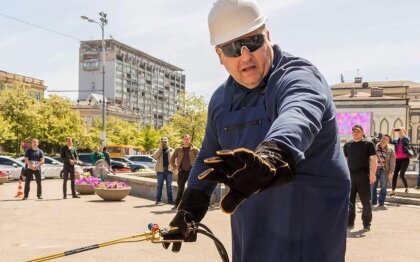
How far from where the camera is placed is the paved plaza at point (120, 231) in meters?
7.02

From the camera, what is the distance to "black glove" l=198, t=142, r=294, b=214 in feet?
4.34

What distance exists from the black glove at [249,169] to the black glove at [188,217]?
1027 millimetres

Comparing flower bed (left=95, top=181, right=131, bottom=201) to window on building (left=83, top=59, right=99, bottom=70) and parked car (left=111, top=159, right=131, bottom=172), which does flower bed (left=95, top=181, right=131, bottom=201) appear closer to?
parked car (left=111, top=159, right=131, bottom=172)

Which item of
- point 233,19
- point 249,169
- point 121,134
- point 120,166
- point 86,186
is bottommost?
point 120,166

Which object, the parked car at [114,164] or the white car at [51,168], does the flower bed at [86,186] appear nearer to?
the white car at [51,168]

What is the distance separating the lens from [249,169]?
133 cm

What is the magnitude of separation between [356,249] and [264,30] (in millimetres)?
6208

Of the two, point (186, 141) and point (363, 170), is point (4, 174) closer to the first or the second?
point (186, 141)

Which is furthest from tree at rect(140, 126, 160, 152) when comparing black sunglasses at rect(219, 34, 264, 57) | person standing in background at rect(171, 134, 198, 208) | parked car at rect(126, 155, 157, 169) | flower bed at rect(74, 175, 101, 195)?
black sunglasses at rect(219, 34, 264, 57)

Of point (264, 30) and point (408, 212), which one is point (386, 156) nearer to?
point (408, 212)

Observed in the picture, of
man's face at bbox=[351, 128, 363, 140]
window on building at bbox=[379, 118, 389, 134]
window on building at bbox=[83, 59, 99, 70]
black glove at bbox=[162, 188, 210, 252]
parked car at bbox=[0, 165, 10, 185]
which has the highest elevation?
window on building at bbox=[83, 59, 99, 70]

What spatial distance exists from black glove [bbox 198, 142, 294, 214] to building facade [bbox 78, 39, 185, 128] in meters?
128

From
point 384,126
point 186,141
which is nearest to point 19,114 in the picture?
point 186,141

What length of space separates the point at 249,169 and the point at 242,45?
0.77 meters
